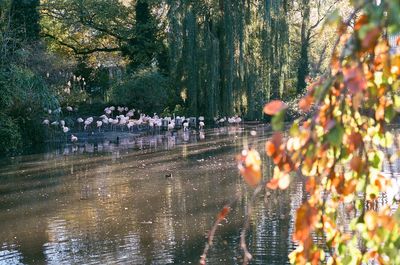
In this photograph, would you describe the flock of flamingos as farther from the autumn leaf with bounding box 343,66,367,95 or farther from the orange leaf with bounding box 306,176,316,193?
the autumn leaf with bounding box 343,66,367,95

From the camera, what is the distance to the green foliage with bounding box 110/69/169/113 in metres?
22.7

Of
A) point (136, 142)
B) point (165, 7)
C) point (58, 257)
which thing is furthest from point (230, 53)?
point (58, 257)

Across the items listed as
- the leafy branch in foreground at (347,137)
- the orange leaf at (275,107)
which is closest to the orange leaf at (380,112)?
the leafy branch in foreground at (347,137)

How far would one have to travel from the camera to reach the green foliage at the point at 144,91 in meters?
22.7

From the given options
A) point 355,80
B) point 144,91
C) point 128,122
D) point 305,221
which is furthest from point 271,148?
point 144,91

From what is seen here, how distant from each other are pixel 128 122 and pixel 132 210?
12.6m

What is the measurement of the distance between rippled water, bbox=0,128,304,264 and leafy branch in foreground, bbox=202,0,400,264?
14.8ft

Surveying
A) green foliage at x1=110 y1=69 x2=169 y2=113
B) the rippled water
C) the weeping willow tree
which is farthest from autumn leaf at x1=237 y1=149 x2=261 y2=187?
green foliage at x1=110 y1=69 x2=169 y2=113

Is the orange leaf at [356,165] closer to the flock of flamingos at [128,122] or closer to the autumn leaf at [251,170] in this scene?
the autumn leaf at [251,170]

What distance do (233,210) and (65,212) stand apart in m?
2.30

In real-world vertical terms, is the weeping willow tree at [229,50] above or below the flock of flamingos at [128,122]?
above

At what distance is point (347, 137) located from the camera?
61.3 inches

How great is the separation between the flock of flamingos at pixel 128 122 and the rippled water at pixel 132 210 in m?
5.40

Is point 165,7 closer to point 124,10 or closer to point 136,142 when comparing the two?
point 124,10
